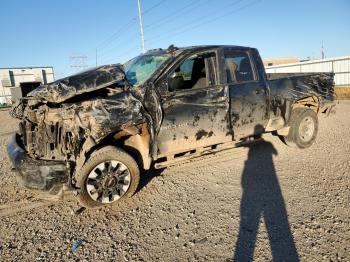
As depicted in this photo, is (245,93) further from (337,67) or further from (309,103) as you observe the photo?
(337,67)

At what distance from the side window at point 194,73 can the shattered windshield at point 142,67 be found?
0.33 metres

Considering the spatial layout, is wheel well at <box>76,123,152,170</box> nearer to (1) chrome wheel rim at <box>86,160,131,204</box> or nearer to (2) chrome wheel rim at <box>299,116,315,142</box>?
(1) chrome wheel rim at <box>86,160,131,204</box>

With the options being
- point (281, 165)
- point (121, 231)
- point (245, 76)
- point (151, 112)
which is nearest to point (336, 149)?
point (281, 165)

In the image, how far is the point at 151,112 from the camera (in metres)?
4.07

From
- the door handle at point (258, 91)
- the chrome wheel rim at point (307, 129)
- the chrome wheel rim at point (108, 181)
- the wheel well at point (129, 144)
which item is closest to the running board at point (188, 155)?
the wheel well at point (129, 144)

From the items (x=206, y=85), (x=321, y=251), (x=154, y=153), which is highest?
(x=206, y=85)

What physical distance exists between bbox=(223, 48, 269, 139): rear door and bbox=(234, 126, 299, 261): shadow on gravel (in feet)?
2.38

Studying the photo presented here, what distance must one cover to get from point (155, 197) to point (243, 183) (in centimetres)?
146

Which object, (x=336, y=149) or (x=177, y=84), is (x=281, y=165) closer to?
(x=336, y=149)

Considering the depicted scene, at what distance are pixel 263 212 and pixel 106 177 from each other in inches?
85.8

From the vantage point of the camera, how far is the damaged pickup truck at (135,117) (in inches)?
145

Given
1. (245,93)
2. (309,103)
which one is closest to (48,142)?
(245,93)

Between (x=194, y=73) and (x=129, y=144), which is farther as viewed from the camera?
(x=194, y=73)

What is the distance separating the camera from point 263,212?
3631 millimetres
